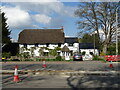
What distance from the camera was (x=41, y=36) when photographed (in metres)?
62.2

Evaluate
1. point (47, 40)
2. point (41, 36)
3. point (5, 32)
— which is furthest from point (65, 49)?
point (5, 32)

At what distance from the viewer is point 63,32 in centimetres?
6316

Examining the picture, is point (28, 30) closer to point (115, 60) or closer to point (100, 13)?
point (100, 13)

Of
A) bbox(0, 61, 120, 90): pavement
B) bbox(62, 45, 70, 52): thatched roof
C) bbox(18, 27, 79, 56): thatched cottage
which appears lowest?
bbox(0, 61, 120, 90): pavement

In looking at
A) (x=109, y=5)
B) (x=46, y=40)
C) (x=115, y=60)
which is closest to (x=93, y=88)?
(x=115, y=60)

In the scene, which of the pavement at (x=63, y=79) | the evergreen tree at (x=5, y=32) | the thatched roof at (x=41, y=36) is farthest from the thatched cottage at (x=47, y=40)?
the pavement at (x=63, y=79)

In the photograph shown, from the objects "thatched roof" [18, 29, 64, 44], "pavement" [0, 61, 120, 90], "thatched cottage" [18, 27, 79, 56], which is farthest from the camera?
"thatched roof" [18, 29, 64, 44]

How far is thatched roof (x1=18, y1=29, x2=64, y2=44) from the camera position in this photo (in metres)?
60.2

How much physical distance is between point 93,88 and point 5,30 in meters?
44.3

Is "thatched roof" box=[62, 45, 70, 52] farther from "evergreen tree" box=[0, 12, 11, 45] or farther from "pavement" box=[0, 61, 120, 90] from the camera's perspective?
"pavement" box=[0, 61, 120, 90]

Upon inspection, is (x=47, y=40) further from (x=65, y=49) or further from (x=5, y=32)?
(x=5, y=32)

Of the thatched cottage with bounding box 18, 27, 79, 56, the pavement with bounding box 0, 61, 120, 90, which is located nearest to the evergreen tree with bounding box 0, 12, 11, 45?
the thatched cottage with bounding box 18, 27, 79, 56

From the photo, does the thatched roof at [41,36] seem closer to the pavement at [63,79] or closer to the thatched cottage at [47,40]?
the thatched cottage at [47,40]

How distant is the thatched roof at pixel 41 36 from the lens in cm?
6016
